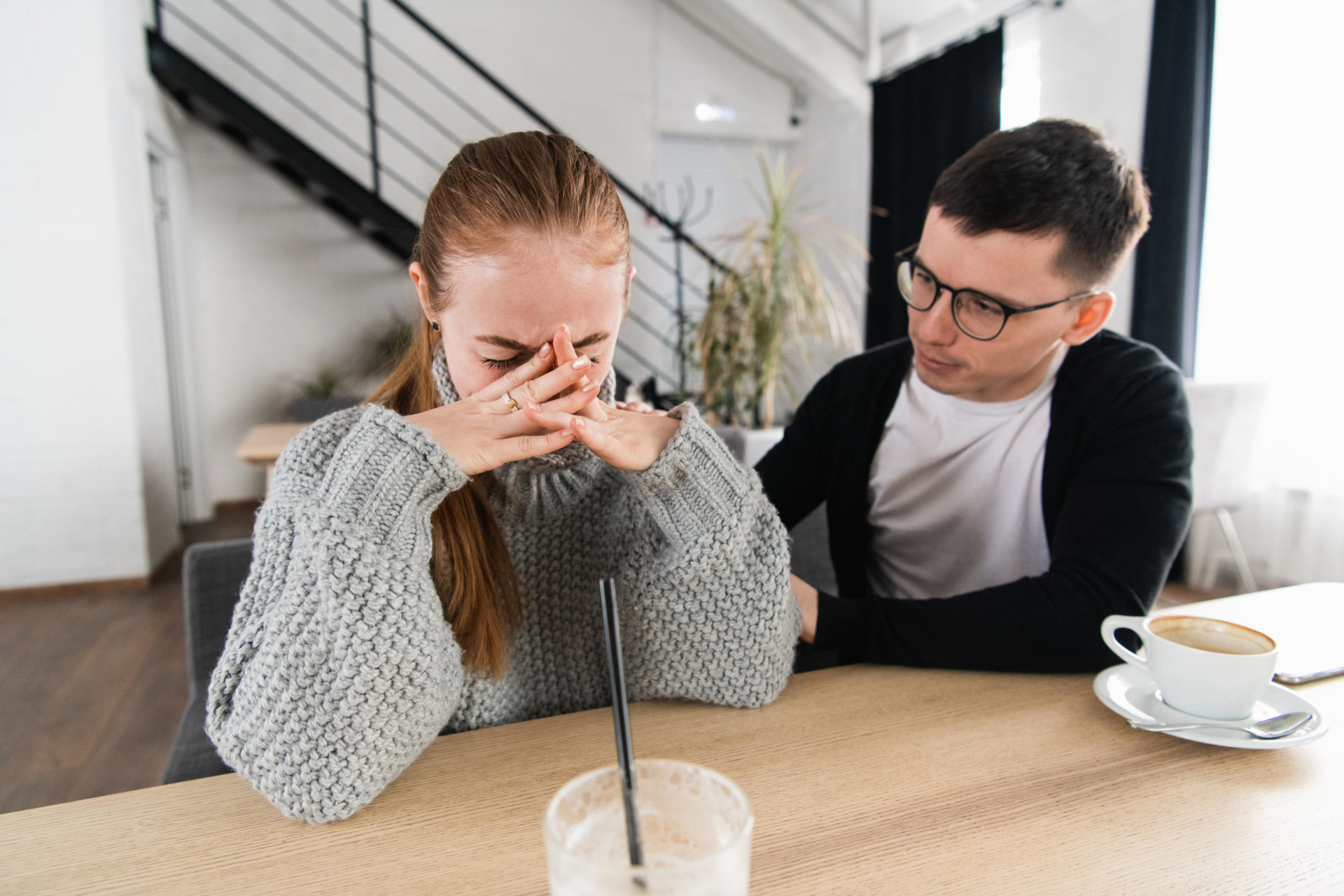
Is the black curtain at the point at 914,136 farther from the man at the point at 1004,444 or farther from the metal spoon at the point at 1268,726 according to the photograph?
the metal spoon at the point at 1268,726

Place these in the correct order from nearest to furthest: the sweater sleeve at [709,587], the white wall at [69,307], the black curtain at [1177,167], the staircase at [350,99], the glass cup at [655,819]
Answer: the glass cup at [655,819] < the sweater sleeve at [709,587] < the white wall at [69,307] < the black curtain at [1177,167] < the staircase at [350,99]

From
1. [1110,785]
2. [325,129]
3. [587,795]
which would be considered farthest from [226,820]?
[325,129]

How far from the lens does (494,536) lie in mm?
835

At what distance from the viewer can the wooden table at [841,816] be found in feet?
1.62

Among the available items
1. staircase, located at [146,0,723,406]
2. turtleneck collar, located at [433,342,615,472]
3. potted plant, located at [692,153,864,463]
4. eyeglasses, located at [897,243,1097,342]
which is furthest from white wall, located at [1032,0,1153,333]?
turtleneck collar, located at [433,342,615,472]

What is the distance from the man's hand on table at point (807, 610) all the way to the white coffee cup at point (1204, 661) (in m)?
0.29

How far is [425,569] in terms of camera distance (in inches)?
26.3

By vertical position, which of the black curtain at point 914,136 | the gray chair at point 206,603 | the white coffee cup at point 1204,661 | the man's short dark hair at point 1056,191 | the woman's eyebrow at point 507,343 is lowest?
the gray chair at point 206,603

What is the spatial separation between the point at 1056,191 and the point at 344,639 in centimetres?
97

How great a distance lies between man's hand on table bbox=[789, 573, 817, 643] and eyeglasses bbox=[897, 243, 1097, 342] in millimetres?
439

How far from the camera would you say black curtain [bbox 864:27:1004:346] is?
3.90 metres

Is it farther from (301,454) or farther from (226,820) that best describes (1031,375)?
(226,820)

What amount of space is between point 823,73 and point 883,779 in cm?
505

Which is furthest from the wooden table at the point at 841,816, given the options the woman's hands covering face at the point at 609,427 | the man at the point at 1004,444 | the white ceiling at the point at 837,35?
the white ceiling at the point at 837,35
